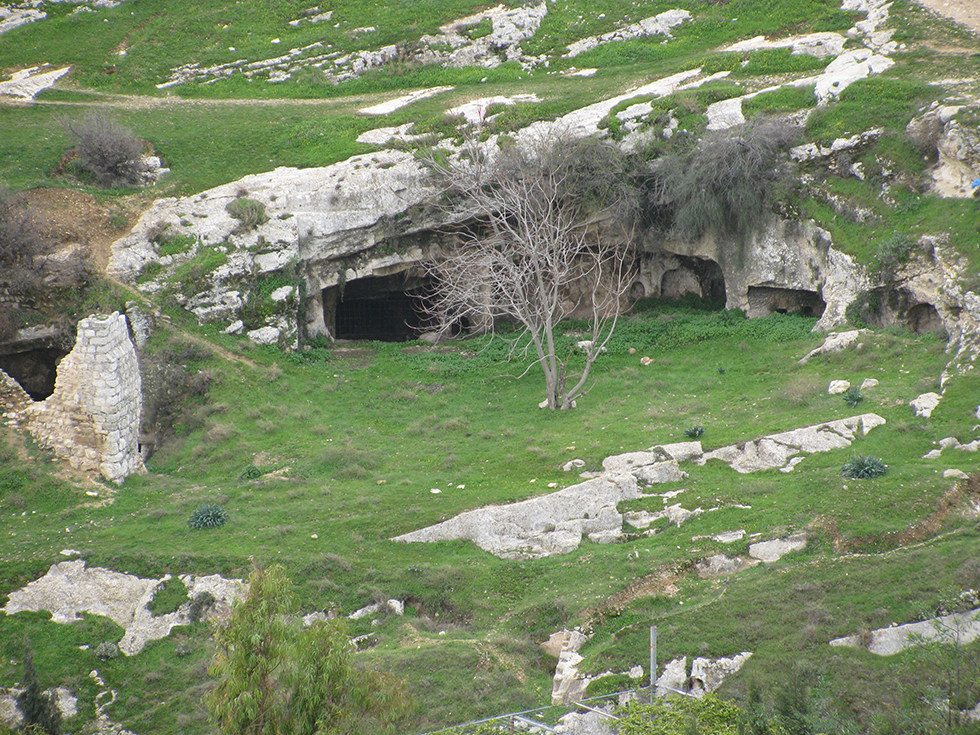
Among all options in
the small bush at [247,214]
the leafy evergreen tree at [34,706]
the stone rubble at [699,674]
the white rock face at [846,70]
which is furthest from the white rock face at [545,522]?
the white rock face at [846,70]

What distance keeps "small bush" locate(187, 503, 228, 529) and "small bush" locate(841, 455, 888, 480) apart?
13847mm

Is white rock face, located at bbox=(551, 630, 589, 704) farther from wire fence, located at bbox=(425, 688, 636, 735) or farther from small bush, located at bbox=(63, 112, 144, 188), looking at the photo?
small bush, located at bbox=(63, 112, 144, 188)

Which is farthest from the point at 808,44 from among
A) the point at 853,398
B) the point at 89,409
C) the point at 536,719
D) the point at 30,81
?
the point at 30,81

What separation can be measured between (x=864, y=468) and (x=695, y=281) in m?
17.3

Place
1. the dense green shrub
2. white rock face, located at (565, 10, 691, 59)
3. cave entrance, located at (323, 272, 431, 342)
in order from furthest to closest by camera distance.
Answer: white rock face, located at (565, 10, 691, 59) → cave entrance, located at (323, 272, 431, 342) → the dense green shrub

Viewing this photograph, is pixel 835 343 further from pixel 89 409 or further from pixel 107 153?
pixel 107 153

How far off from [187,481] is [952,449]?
18.5m

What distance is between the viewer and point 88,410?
67.3ft

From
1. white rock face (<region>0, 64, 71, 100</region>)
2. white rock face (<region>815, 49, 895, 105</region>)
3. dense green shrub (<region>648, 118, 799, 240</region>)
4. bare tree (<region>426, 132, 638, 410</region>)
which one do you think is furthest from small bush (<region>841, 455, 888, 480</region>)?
white rock face (<region>0, 64, 71, 100</region>)

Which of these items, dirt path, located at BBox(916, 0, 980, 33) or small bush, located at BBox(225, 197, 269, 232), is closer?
small bush, located at BBox(225, 197, 269, 232)

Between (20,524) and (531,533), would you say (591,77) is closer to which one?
(531,533)

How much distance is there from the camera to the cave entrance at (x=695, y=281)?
3225 centimetres

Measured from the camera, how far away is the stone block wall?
20.5m

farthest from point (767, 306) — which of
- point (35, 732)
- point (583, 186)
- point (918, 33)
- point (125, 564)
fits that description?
point (35, 732)
